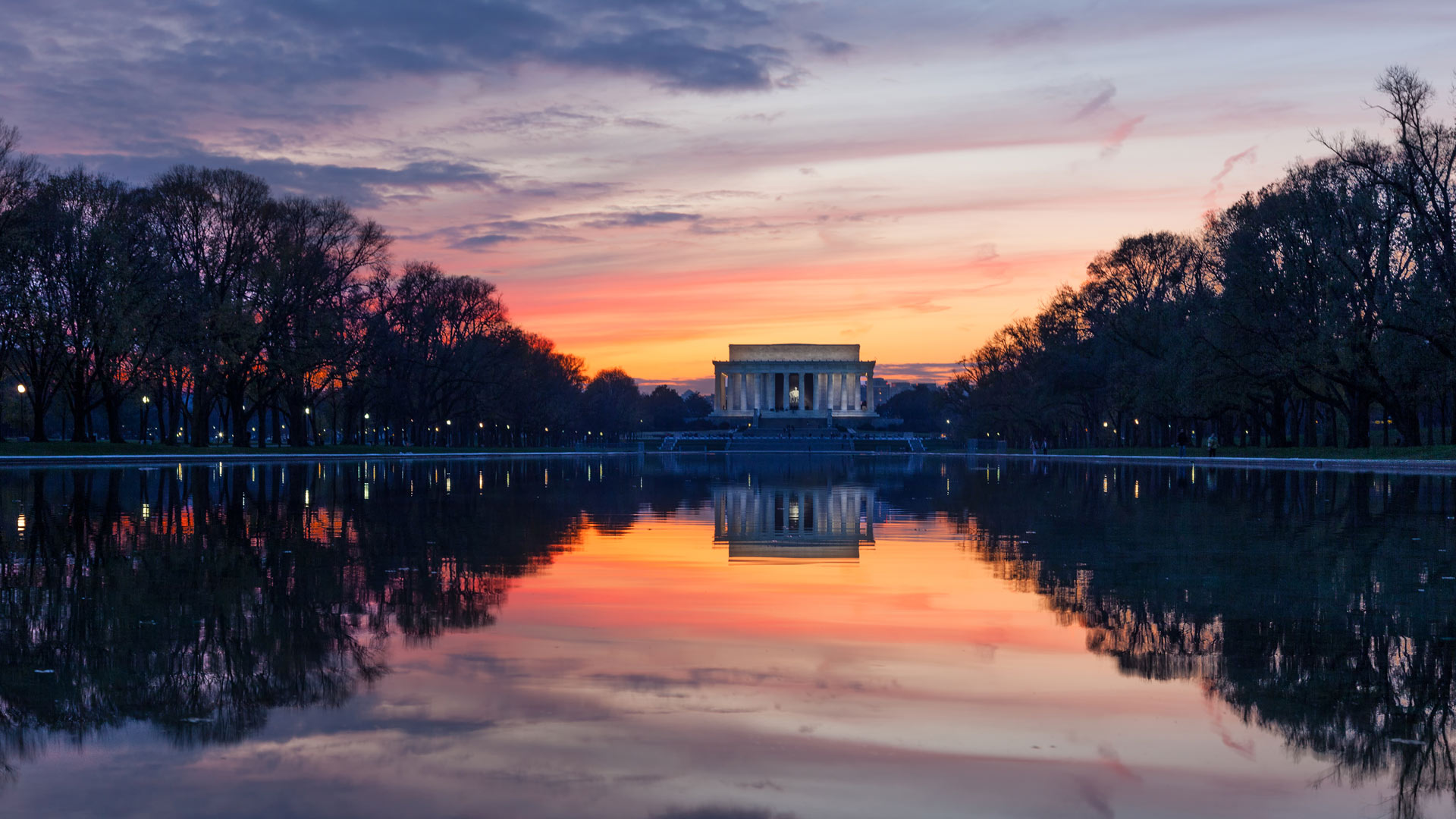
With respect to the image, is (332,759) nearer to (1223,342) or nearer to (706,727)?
(706,727)

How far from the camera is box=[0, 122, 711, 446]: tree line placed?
5394cm

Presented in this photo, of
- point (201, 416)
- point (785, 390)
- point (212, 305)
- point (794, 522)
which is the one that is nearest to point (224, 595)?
point (794, 522)

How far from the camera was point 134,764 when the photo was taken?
6410 millimetres

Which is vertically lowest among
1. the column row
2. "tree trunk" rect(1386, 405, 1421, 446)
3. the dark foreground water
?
the dark foreground water

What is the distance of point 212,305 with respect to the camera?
5834 centimetres

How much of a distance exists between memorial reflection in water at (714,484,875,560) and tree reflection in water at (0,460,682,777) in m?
2.59

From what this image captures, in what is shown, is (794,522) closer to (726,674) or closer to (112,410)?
(726,674)

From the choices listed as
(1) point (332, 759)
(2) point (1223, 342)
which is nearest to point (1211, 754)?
(1) point (332, 759)

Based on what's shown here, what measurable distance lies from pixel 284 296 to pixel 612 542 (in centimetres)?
5052

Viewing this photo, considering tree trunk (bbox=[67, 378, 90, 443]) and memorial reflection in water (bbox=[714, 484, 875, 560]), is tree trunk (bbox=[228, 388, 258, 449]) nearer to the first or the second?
tree trunk (bbox=[67, 378, 90, 443])

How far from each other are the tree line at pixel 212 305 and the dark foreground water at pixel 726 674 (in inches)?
1542

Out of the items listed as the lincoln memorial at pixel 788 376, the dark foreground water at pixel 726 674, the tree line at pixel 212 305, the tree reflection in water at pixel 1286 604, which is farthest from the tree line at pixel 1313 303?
the lincoln memorial at pixel 788 376

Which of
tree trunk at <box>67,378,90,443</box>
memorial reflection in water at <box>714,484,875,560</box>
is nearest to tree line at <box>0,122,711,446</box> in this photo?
tree trunk at <box>67,378,90,443</box>

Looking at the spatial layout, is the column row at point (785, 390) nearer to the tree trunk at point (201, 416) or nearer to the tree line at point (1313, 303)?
the tree line at point (1313, 303)
